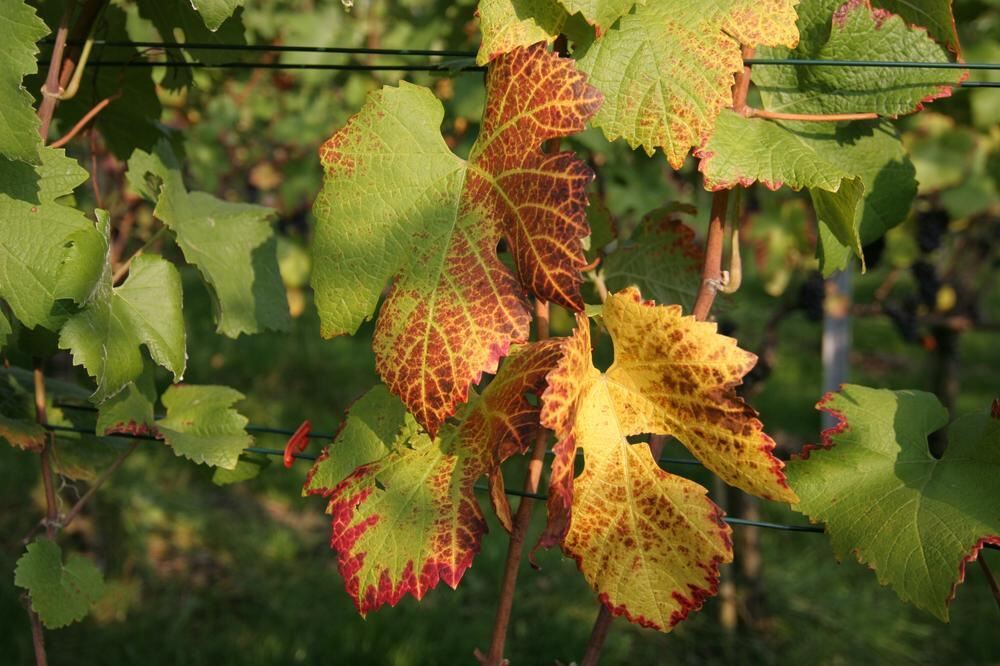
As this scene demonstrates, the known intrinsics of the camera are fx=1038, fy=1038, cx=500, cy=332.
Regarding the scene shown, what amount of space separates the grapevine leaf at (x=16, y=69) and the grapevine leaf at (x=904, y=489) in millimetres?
961

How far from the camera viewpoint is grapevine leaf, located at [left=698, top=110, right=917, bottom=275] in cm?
110

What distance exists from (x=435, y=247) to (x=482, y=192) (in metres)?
0.08

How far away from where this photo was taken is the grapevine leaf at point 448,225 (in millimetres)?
1023

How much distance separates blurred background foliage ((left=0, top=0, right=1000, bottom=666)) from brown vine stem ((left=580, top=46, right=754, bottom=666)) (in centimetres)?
106

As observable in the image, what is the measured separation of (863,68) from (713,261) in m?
0.28

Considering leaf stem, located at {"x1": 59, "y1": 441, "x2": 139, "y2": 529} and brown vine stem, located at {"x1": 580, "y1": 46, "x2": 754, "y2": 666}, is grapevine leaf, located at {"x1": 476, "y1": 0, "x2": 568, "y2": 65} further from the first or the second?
leaf stem, located at {"x1": 59, "y1": 441, "x2": 139, "y2": 529}

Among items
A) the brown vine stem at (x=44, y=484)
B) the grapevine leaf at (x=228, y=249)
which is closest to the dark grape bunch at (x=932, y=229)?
the grapevine leaf at (x=228, y=249)

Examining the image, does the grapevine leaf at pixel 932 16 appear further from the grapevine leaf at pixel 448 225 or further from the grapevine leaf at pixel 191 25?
the grapevine leaf at pixel 191 25

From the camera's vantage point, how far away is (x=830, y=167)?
111 cm

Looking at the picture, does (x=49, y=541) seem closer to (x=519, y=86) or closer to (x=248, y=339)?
(x=519, y=86)

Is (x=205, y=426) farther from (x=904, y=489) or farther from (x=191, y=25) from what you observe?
(x=904, y=489)

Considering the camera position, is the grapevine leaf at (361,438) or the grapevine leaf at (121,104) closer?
the grapevine leaf at (361,438)

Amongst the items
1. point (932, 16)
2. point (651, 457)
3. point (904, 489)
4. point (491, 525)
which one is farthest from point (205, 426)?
point (491, 525)

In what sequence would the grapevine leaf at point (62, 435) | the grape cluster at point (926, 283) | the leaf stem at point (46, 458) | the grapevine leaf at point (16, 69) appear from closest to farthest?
the grapevine leaf at point (16, 69)
the leaf stem at point (46, 458)
the grapevine leaf at point (62, 435)
the grape cluster at point (926, 283)
